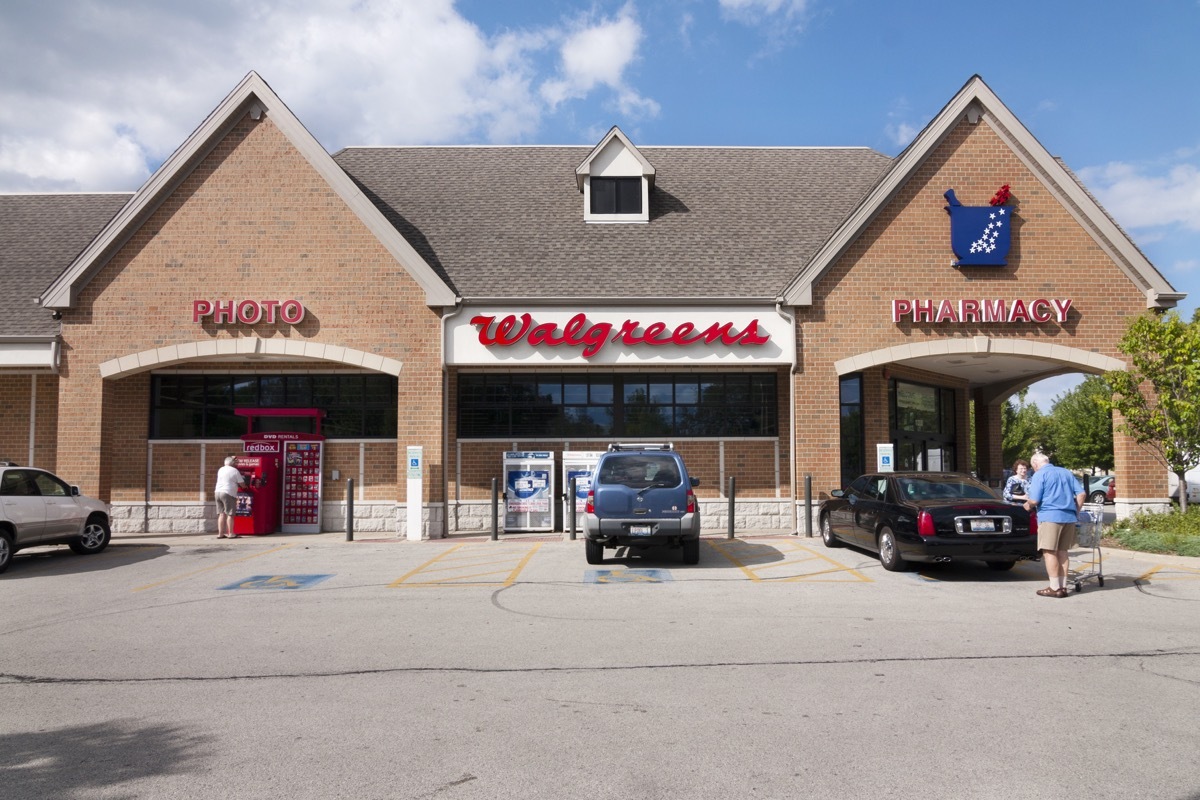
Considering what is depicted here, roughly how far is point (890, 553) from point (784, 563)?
1.71m

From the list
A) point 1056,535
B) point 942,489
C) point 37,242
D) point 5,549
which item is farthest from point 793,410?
point 37,242

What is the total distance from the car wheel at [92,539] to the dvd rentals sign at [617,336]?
22.9 ft

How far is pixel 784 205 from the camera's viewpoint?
2089 centimetres

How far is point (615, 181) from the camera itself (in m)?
20.5

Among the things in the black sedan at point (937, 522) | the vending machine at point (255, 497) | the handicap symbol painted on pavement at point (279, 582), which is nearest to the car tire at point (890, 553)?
the black sedan at point (937, 522)

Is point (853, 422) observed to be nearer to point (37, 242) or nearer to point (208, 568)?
point (208, 568)

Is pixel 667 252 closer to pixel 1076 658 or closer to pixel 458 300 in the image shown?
pixel 458 300

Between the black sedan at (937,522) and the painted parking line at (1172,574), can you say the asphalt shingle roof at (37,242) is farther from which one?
the painted parking line at (1172,574)

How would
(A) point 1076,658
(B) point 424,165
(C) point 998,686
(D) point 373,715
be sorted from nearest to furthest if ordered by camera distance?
1. (D) point 373,715
2. (C) point 998,686
3. (A) point 1076,658
4. (B) point 424,165

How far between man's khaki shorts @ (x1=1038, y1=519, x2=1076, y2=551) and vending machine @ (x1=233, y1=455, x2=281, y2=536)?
14557mm

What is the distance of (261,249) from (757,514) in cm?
1184

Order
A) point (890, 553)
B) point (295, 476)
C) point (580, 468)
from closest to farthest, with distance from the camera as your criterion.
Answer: point (890, 553) < point (580, 468) < point (295, 476)

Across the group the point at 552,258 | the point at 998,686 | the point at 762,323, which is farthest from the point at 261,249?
the point at 998,686

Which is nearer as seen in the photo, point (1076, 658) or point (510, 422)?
point (1076, 658)
